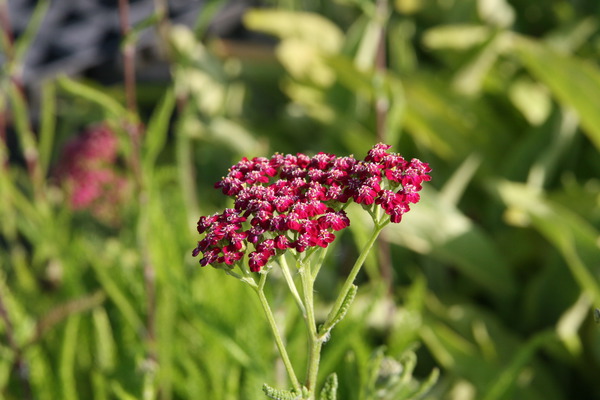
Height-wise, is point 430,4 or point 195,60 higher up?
point 430,4

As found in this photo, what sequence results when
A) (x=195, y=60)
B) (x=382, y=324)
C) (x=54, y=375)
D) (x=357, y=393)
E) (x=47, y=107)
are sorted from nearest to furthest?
(x=357, y=393) → (x=54, y=375) → (x=382, y=324) → (x=47, y=107) → (x=195, y=60)

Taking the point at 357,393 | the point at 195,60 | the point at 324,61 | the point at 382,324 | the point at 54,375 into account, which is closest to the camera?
the point at 357,393

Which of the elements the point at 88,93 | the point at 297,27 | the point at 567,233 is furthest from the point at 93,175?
the point at 567,233

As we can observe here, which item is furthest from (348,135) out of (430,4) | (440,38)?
(430,4)

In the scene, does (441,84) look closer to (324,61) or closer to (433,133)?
(433,133)

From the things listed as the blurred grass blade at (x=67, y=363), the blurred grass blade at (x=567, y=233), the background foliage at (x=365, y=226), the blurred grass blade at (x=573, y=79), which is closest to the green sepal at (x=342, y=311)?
the background foliage at (x=365, y=226)

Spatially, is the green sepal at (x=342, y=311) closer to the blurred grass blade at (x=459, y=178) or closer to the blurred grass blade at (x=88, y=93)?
the blurred grass blade at (x=88, y=93)
